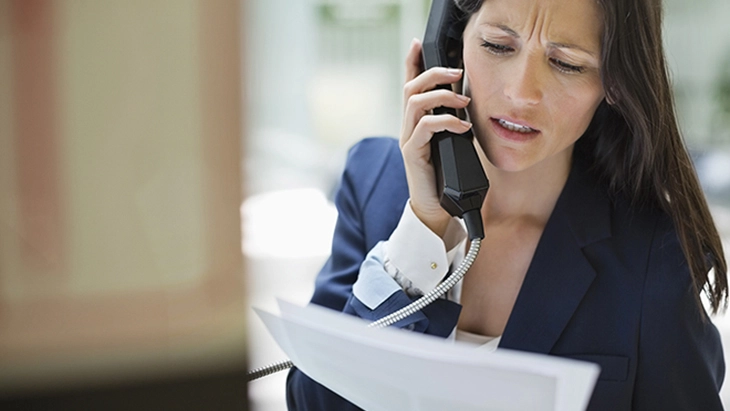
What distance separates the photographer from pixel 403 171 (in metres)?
0.95

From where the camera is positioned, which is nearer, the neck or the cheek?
the cheek

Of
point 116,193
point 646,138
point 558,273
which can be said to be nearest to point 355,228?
point 558,273

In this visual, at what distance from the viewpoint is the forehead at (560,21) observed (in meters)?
0.74

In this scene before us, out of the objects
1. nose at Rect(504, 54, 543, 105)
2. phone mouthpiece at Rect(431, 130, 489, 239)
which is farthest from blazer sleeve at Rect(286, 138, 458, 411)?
nose at Rect(504, 54, 543, 105)

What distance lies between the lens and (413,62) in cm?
89

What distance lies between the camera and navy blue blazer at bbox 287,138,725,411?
2.58 ft

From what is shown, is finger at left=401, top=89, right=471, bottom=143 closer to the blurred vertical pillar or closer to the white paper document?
the white paper document

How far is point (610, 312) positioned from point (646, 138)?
0.20 metres

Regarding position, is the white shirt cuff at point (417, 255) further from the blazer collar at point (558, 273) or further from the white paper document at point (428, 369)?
the white paper document at point (428, 369)

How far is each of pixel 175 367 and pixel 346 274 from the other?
0.67 metres

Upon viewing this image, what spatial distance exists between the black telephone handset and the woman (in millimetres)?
16

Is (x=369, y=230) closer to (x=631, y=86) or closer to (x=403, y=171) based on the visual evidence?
(x=403, y=171)

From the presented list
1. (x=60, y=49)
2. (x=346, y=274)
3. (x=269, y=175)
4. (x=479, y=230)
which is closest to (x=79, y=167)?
(x=60, y=49)

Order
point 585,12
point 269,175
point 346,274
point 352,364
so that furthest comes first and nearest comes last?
point 269,175 < point 346,274 < point 585,12 < point 352,364
